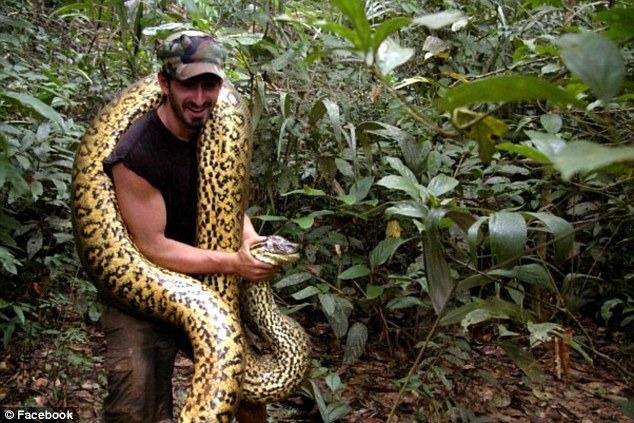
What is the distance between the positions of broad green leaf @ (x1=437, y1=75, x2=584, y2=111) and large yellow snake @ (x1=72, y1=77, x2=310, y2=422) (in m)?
1.92

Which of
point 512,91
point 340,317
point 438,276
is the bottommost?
point 340,317

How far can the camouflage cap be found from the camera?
106 inches

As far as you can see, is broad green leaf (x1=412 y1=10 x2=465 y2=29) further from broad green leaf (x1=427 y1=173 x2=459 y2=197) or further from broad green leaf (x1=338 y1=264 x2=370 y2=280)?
broad green leaf (x1=338 y1=264 x2=370 y2=280)

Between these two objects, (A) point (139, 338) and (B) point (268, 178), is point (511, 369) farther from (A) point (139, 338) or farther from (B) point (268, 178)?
(A) point (139, 338)

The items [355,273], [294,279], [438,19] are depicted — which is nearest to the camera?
[438,19]

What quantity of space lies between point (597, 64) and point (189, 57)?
1955 mm

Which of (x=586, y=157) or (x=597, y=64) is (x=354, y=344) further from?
(x=586, y=157)

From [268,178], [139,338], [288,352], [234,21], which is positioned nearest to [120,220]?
[139,338]

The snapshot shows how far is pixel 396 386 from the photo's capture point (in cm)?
406

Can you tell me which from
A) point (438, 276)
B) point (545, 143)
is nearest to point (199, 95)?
point (438, 276)

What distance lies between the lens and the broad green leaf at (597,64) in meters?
0.94

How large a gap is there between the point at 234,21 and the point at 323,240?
1.67 m

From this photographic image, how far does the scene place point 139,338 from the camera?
2.88 m

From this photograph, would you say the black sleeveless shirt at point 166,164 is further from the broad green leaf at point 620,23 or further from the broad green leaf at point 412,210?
the broad green leaf at point 620,23
